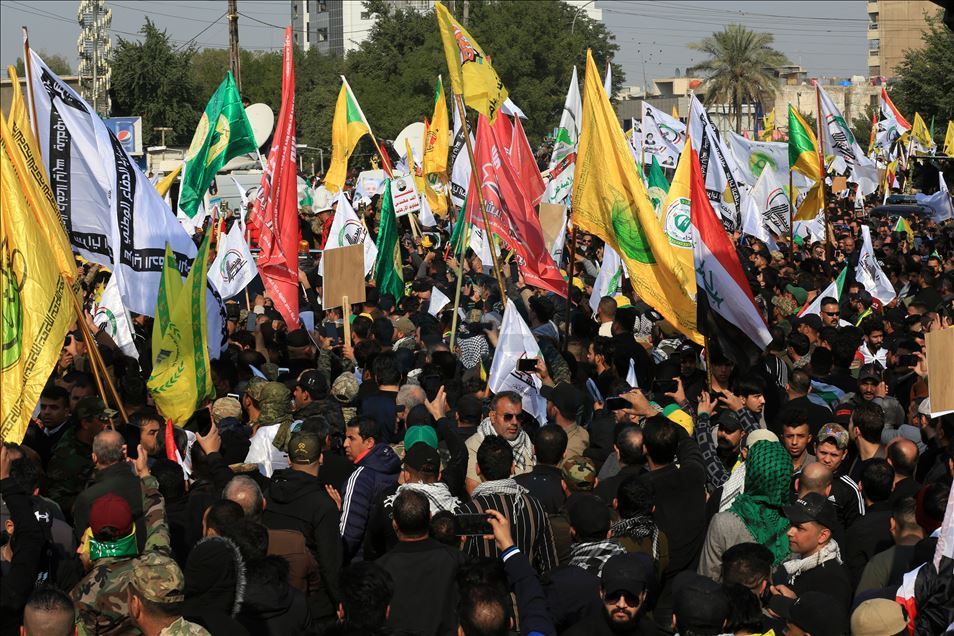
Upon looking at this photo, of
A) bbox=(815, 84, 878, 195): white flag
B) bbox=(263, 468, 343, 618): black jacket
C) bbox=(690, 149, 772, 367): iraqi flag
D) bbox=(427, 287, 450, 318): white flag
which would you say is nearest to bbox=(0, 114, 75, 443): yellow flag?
bbox=(263, 468, 343, 618): black jacket

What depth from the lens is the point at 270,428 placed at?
7625 mm

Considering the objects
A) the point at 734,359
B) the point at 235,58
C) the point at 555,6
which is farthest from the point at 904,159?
the point at 555,6

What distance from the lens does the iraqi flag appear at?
30.6 ft

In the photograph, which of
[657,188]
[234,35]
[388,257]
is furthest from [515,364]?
[234,35]

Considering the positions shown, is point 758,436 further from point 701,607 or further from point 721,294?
point 721,294

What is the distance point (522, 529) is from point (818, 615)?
1.42 m

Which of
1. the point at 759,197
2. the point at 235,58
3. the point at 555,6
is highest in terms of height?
the point at 555,6

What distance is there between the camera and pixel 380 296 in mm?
15023

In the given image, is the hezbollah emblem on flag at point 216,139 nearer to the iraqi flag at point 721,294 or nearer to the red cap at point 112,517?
the iraqi flag at point 721,294

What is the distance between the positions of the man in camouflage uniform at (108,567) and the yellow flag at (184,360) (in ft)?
6.13

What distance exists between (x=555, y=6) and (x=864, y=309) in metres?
61.3

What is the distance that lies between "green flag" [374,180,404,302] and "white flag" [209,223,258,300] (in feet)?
5.65

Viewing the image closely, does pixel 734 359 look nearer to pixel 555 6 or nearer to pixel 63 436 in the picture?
pixel 63 436

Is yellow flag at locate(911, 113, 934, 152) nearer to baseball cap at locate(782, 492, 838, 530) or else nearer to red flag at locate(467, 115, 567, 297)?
red flag at locate(467, 115, 567, 297)
